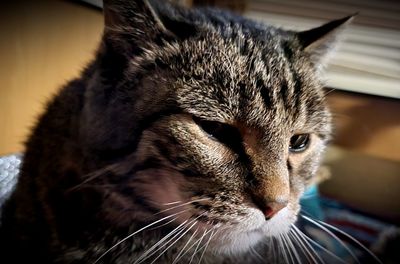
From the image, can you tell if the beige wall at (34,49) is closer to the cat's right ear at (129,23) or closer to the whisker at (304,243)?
the cat's right ear at (129,23)

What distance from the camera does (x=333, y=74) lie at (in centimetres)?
109

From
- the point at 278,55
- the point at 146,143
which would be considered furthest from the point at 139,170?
the point at 278,55

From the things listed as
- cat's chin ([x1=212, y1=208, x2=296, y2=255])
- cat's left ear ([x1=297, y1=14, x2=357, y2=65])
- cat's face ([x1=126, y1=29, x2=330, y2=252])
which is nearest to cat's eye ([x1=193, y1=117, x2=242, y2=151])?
cat's face ([x1=126, y1=29, x2=330, y2=252])

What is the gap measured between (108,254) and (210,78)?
Answer: 12.6 inches

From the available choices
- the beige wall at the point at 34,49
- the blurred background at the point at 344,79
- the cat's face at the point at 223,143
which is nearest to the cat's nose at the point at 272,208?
the cat's face at the point at 223,143

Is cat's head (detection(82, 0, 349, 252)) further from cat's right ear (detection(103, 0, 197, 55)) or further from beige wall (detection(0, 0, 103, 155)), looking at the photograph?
beige wall (detection(0, 0, 103, 155))

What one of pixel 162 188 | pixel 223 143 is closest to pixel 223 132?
pixel 223 143

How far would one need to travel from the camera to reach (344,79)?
1.09m

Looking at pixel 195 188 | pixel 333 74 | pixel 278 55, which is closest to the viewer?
pixel 195 188

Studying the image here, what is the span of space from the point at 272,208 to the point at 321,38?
346 millimetres

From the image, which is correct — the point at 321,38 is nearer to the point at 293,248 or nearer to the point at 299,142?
the point at 299,142

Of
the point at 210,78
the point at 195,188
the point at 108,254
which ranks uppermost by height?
the point at 210,78

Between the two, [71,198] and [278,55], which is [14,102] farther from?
[278,55]

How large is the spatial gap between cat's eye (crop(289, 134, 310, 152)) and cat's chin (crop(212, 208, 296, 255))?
0.11m
